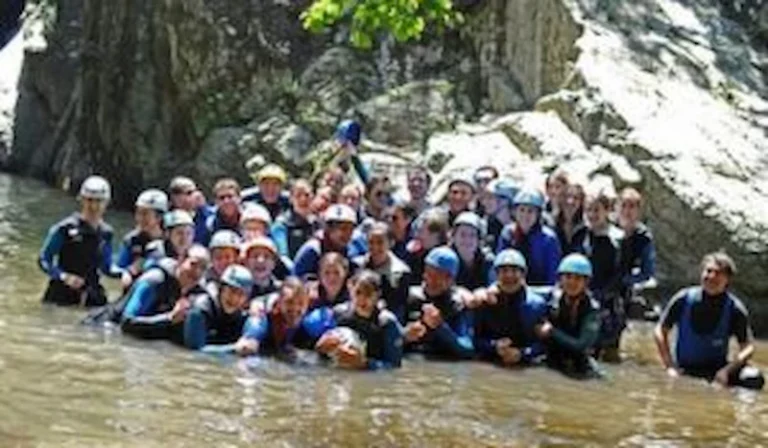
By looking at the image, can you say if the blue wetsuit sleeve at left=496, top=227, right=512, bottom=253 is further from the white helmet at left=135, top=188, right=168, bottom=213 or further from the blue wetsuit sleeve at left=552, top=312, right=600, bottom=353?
the white helmet at left=135, top=188, right=168, bottom=213

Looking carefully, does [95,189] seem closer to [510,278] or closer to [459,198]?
[459,198]

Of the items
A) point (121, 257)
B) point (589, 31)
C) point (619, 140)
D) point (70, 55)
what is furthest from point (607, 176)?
point (70, 55)

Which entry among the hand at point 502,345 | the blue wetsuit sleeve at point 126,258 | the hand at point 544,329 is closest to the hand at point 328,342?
the hand at point 502,345

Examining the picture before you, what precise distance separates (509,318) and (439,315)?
2.09 feet

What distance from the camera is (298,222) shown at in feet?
45.0

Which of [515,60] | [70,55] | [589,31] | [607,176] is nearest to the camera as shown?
[607,176]

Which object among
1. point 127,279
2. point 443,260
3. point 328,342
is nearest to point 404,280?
point 443,260

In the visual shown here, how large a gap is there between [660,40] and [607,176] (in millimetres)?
3591

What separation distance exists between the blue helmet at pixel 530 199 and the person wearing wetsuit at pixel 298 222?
7.13 feet

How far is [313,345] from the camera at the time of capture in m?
11.4

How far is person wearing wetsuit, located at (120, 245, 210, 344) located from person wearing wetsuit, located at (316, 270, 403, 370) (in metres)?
1.18

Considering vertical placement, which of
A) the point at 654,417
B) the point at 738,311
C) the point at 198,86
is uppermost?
the point at 198,86

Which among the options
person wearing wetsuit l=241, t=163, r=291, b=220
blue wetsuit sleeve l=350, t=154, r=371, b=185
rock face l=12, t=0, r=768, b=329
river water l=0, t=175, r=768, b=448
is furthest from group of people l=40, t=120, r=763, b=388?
rock face l=12, t=0, r=768, b=329

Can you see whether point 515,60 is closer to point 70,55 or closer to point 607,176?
point 607,176
